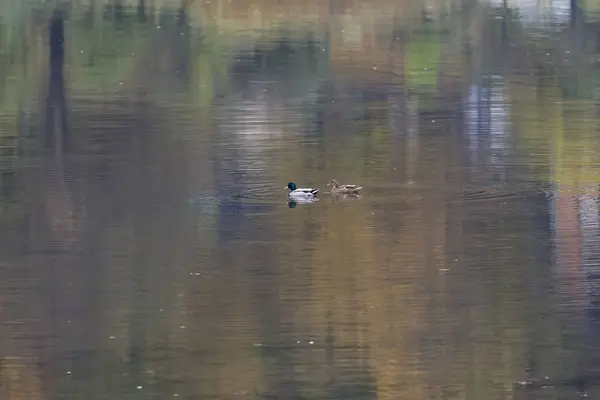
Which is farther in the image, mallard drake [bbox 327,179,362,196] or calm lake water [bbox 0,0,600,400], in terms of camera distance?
mallard drake [bbox 327,179,362,196]

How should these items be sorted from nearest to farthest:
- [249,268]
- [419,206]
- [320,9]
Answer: [249,268] → [419,206] → [320,9]

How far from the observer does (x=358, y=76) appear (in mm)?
21828

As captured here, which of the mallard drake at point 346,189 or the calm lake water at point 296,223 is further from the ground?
the mallard drake at point 346,189

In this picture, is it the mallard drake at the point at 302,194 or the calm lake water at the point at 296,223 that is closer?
the calm lake water at the point at 296,223

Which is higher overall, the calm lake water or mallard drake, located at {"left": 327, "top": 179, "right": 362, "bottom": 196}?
mallard drake, located at {"left": 327, "top": 179, "right": 362, "bottom": 196}

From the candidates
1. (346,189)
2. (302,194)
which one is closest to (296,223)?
(302,194)

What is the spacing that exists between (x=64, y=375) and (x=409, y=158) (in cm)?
699

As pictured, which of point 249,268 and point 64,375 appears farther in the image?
point 249,268

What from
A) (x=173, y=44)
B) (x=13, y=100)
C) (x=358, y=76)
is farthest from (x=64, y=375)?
(x=173, y=44)

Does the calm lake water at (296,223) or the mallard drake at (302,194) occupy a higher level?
the mallard drake at (302,194)

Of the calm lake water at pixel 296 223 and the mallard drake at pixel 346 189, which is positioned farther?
the mallard drake at pixel 346 189

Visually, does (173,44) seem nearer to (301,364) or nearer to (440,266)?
(440,266)

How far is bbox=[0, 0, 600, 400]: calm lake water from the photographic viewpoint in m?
8.89

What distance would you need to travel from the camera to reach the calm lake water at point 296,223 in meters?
8.89
